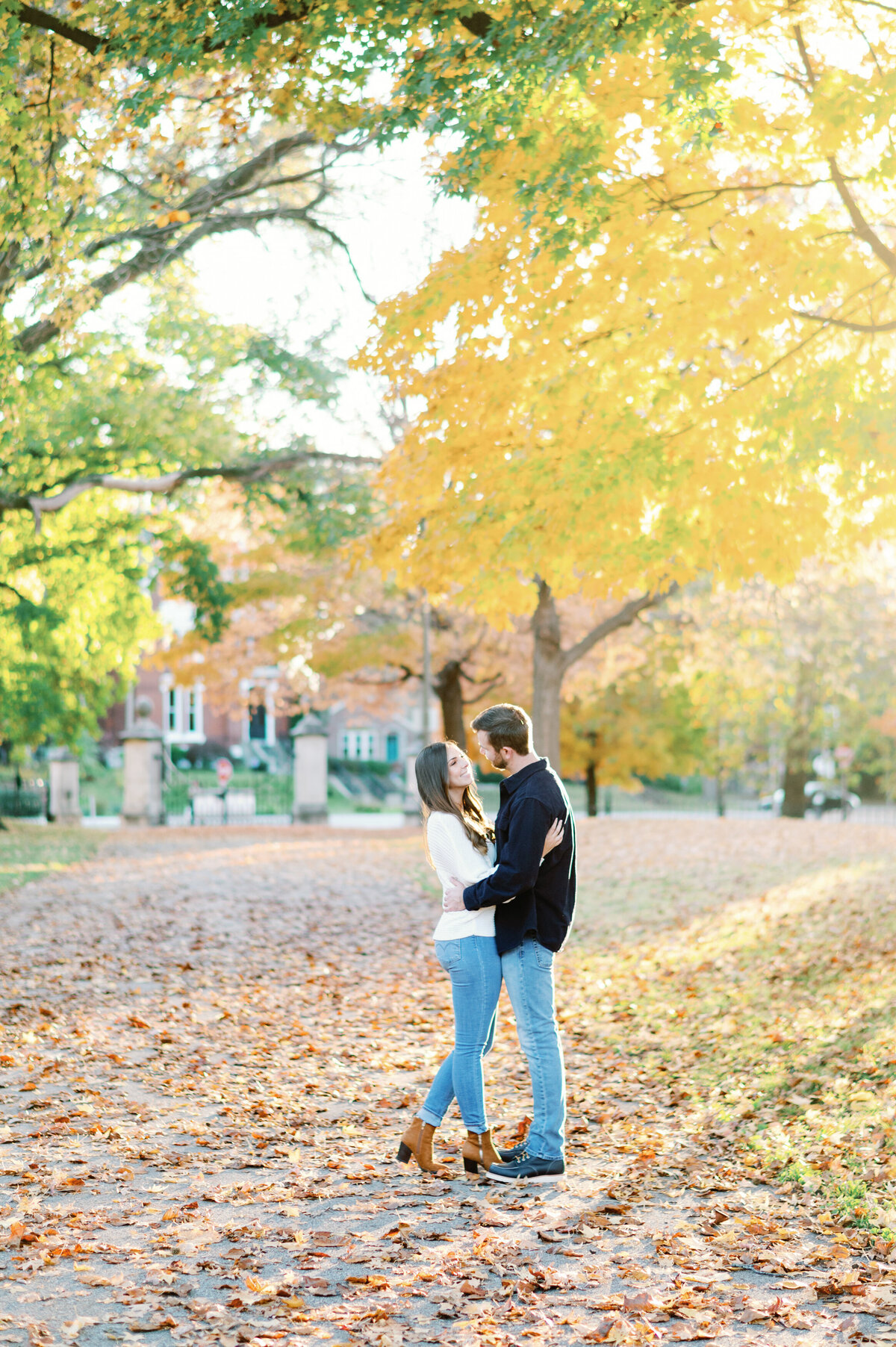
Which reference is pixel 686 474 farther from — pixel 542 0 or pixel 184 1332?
pixel 184 1332

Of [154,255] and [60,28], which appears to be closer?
[60,28]

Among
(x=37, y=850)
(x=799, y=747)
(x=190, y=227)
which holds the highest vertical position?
(x=190, y=227)

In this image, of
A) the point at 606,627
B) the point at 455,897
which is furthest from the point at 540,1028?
the point at 606,627

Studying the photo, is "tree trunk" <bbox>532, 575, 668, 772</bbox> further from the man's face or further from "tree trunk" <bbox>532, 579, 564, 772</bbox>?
the man's face

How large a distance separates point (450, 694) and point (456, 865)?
25.9 meters

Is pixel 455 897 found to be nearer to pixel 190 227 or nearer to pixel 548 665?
pixel 190 227

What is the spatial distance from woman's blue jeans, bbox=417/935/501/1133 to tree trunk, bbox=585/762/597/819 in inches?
1299

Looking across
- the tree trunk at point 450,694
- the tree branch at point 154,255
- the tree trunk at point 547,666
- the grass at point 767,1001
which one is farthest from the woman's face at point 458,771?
the tree trunk at point 450,694

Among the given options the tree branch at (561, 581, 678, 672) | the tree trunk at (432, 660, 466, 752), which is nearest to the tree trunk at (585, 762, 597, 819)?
the tree trunk at (432, 660, 466, 752)

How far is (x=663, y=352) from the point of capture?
9289 mm

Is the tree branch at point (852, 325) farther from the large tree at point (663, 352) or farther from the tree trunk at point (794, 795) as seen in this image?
the tree trunk at point (794, 795)

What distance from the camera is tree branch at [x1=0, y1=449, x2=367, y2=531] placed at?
17.9 meters

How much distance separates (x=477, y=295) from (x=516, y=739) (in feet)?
16.2

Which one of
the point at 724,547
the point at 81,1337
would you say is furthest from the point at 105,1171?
the point at 724,547
